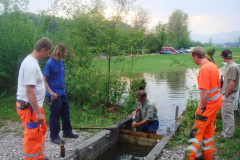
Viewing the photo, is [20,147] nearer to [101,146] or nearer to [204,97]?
[101,146]

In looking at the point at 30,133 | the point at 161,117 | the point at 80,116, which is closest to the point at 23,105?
the point at 30,133

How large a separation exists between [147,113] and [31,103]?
3839mm

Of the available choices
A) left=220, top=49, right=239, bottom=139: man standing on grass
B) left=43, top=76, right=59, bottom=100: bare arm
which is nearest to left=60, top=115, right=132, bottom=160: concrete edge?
left=43, top=76, right=59, bottom=100: bare arm

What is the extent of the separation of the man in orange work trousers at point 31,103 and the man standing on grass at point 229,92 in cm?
450

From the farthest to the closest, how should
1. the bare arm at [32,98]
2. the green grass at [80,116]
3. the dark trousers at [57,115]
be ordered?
the green grass at [80,116]
the dark trousers at [57,115]
the bare arm at [32,98]

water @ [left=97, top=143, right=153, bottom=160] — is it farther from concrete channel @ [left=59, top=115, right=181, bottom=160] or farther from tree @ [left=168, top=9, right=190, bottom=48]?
tree @ [left=168, top=9, right=190, bottom=48]

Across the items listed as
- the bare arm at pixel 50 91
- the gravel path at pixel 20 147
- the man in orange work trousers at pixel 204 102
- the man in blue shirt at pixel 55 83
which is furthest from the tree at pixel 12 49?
the man in orange work trousers at pixel 204 102

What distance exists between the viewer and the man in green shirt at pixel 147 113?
6445 millimetres

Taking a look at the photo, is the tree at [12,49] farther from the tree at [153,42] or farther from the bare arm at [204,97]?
the tree at [153,42]

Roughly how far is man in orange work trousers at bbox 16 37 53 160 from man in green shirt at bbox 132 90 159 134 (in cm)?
338

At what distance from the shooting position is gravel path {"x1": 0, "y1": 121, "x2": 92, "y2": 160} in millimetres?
4746

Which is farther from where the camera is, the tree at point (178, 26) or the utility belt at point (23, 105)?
the tree at point (178, 26)

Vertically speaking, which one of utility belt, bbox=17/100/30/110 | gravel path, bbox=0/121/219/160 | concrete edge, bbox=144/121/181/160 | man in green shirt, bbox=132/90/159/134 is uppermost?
utility belt, bbox=17/100/30/110

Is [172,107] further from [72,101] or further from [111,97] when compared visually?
[72,101]
